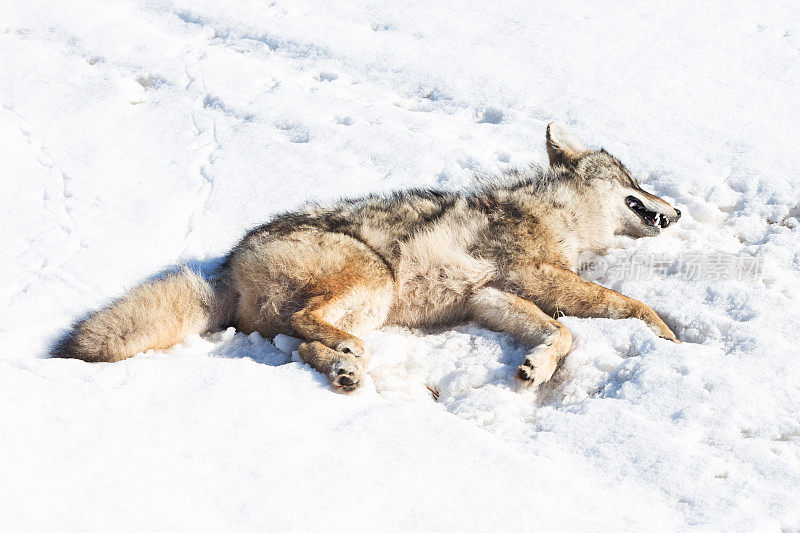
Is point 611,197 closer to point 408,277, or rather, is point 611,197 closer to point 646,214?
point 646,214

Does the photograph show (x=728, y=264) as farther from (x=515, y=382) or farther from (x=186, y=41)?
(x=186, y=41)

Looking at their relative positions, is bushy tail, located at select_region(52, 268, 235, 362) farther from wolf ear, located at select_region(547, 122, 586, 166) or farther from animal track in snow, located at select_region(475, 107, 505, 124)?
animal track in snow, located at select_region(475, 107, 505, 124)

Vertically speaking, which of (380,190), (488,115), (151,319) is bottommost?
(151,319)

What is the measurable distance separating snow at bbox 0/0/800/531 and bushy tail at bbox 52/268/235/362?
0.56 feet

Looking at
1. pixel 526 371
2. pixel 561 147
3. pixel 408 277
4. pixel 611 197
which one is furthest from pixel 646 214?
pixel 526 371

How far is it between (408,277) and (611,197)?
6.41 feet

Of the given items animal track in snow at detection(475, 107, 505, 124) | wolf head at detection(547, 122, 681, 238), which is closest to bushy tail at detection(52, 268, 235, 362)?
wolf head at detection(547, 122, 681, 238)

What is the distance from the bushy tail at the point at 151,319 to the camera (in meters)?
3.66

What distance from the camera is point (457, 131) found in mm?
6773

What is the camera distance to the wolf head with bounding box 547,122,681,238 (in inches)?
200

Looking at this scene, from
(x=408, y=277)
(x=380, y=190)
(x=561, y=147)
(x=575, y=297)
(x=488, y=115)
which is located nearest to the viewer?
(x=575, y=297)

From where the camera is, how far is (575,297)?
4.32m

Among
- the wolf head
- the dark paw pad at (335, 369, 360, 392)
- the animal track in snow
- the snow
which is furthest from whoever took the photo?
the animal track in snow

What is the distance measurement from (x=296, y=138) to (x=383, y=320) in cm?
321
